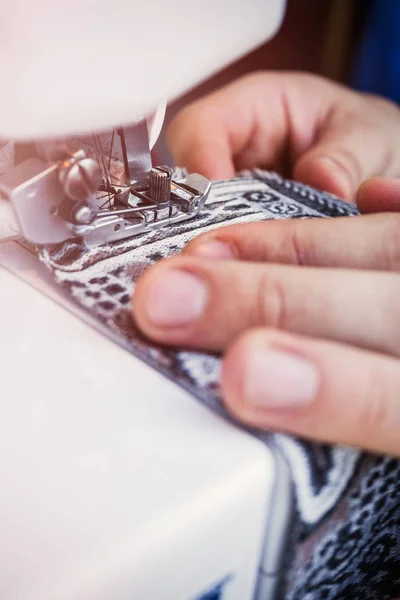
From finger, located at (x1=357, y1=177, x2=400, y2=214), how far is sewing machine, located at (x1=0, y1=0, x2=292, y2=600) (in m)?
0.17

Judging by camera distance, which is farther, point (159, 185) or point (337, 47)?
point (337, 47)

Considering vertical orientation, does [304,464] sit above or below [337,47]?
above

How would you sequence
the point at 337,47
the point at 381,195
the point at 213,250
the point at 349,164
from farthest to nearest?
the point at 337,47
the point at 349,164
the point at 381,195
the point at 213,250

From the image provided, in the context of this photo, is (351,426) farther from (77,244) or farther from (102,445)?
(77,244)

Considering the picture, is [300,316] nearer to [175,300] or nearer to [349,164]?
[175,300]

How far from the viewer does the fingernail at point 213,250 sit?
40cm

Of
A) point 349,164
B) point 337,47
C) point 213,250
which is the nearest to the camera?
point 213,250

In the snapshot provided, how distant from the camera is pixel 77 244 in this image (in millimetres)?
447

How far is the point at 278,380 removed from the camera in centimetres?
30

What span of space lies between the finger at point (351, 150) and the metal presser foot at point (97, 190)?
0.68 ft

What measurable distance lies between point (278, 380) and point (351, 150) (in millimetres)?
500

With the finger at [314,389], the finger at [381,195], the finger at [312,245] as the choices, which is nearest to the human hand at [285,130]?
the finger at [381,195]

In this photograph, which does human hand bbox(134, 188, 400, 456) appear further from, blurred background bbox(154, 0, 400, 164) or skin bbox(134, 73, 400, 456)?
blurred background bbox(154, 0, 400, 164)

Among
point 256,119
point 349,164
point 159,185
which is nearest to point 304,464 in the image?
point 159,185
